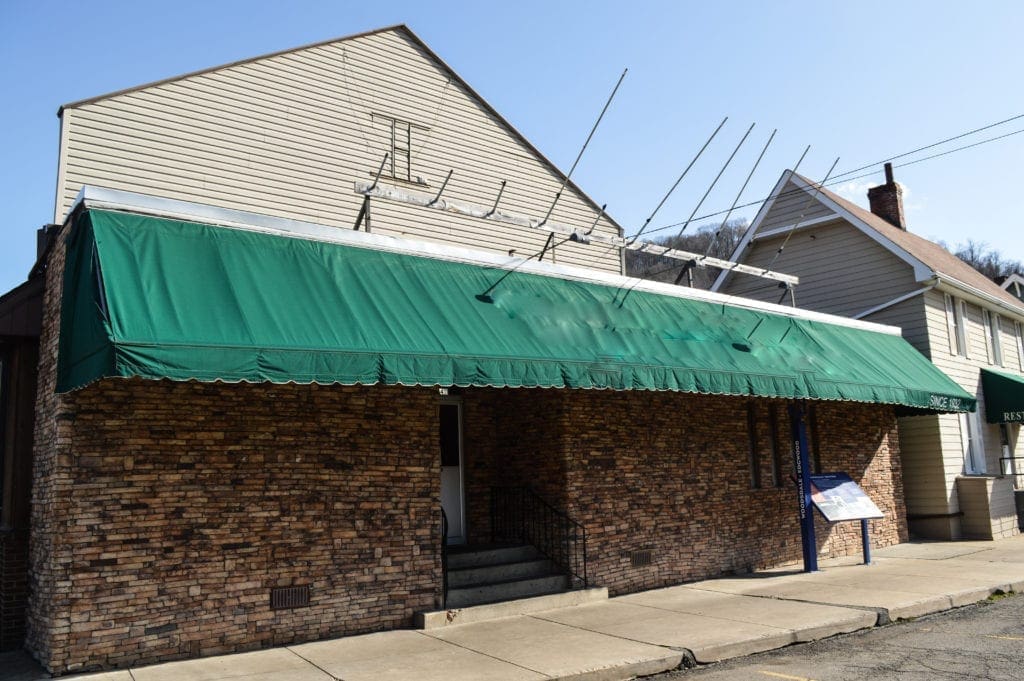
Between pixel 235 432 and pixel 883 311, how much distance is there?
1643cm

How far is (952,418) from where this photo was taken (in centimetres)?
1891

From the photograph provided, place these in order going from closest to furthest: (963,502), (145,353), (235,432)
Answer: (145,353), (235,432), (963,502)

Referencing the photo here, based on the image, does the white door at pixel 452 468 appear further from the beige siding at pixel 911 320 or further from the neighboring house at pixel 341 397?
the beige siding at pixel 911 320

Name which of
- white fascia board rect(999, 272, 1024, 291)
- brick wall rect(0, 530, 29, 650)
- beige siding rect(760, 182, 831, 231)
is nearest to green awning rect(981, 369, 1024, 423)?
beige siding rect(760, 182, 831, 231)

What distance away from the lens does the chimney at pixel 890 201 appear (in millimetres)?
23297

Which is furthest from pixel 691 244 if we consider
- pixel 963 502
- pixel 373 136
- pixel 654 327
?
pixel 654 327

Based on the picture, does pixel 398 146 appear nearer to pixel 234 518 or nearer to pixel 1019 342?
pixel 234 518

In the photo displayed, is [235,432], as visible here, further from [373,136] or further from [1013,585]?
[1013,585]

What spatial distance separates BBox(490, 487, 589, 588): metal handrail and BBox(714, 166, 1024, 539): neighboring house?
950cm

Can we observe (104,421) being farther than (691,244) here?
No

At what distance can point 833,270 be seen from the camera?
2105 centimetres

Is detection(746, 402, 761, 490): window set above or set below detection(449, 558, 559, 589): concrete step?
above

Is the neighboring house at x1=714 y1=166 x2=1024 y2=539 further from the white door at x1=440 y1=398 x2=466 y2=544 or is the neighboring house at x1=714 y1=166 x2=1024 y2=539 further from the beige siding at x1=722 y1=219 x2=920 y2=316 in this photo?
the white door at x1=440 y1=398 x2=466 y2=544

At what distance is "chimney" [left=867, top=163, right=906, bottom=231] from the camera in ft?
76.4
